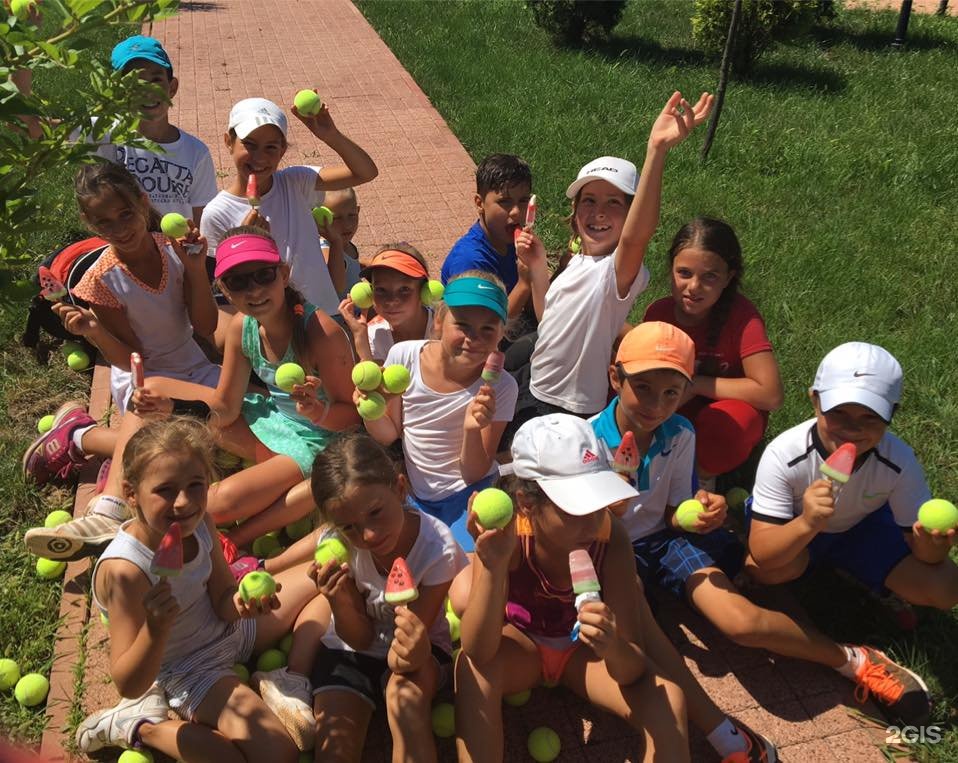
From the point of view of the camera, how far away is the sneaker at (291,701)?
124 inches

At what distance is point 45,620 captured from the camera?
3.80 metres

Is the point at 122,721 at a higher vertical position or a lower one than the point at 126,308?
lower

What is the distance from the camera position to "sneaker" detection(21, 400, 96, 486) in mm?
4477

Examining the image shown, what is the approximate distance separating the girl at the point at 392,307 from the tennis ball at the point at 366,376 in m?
0.54

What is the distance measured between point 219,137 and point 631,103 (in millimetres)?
4381

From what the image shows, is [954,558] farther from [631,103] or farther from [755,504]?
[631,103]

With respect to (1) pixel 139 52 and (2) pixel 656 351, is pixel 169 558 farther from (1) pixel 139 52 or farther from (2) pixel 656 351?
(1) pixel 139 52

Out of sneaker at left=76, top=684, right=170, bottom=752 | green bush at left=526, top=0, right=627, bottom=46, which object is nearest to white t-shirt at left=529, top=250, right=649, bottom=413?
sneaker at left=76, top=684, right=170, bottom=752

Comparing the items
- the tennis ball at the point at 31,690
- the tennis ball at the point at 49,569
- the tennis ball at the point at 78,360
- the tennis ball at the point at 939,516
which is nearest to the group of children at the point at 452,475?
the tennis ball at the point at 939,516

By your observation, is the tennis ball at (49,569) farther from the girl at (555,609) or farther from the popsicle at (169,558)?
the girl at (555,609)

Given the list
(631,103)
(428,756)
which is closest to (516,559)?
(428,756)

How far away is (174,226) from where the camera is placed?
14.3 ft

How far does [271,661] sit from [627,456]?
1.67m

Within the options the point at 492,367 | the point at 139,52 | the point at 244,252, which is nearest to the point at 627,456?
the point at 492,367
